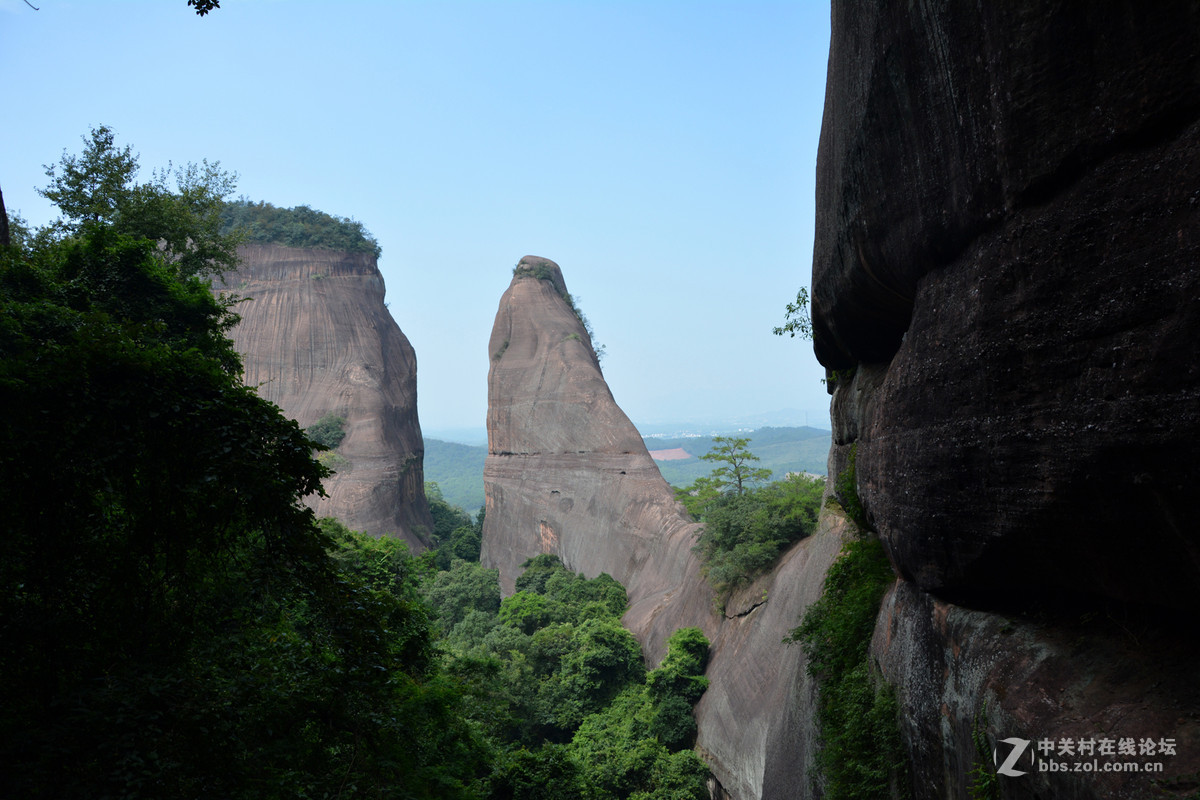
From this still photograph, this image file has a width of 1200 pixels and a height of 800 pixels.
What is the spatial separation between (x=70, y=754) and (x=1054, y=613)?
7.68m

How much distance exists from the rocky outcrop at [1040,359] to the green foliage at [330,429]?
40.4 m

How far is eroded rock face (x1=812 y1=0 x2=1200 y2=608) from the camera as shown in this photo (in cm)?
370

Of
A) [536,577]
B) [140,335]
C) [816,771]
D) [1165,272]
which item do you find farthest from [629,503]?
[1165,272]

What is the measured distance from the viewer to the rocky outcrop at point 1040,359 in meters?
3.72

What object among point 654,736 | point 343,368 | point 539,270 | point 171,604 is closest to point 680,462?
point 539,270

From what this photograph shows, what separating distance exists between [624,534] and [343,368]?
24786mm

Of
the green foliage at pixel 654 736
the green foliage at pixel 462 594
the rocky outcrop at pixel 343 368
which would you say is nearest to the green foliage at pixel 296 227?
the rocky outcrop at pixel 343 368

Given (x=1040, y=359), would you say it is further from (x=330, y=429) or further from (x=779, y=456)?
(x=779, y=456)

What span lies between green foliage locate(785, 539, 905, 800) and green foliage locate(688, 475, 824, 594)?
8.67 metres

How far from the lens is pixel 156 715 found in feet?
17.6

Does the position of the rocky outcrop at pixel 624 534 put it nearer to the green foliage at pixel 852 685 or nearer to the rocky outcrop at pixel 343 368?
the green foliage at pixel 852 685

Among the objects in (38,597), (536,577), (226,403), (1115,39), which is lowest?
(536,577)

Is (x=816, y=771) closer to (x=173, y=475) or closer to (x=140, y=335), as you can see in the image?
(x=173, y=475)

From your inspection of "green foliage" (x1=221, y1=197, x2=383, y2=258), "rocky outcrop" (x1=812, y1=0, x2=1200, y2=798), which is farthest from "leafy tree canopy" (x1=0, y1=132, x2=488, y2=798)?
"green foliage" (x1=221, y1=197, x2=383, y2=258)
